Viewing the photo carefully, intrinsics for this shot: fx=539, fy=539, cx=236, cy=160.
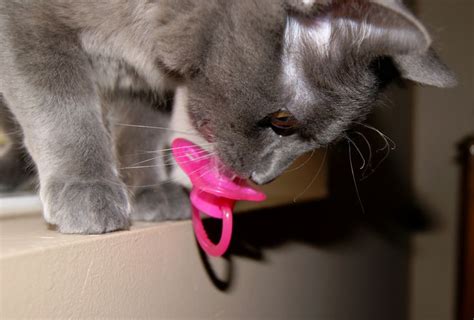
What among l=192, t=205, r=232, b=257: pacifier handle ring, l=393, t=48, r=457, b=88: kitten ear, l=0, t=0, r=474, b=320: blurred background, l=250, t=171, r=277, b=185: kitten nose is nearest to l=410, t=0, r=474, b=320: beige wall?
l=0, t=0, r=474, b=320: blurred background

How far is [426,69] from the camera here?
982mm

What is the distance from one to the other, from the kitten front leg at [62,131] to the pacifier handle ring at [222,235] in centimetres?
15

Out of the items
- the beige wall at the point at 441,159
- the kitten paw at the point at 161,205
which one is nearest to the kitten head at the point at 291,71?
the kitten paw at the point at 161,205

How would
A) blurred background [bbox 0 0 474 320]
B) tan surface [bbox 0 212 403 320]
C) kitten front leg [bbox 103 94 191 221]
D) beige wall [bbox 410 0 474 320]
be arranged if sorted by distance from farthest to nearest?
beige wall [bbox 410 0 474 320], blurred background [bbox 0 0 474 320], kitten front leg [bbox 103 94 191 221], tan surface [bbox 0 212 403 320]

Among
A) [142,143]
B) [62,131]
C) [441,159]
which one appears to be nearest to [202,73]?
[62,131]

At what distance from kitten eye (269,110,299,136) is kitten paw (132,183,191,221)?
0.90 feet

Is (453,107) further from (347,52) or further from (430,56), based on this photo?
(347,52)

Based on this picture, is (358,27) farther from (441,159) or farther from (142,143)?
(441,159)

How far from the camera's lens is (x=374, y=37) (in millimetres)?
792

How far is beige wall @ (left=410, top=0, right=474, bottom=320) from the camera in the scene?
2438 mm

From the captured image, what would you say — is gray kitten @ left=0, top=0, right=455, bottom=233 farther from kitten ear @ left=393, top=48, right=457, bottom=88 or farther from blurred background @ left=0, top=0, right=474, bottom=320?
blurred background @ left=0, top=0, right=474, bottom=320

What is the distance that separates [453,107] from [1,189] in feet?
6.71

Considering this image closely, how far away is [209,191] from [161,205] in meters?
0.18

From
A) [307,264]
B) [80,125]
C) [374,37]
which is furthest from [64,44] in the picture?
[307,264]
